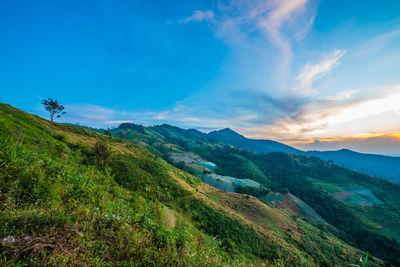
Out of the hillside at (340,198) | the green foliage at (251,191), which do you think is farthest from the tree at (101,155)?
the green foliage at (251,191)

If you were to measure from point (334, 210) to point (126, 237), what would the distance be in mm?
146907

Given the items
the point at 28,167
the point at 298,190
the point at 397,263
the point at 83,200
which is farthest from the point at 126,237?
the point at 298,190

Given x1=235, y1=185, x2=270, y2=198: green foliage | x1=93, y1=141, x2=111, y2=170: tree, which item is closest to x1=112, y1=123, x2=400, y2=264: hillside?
x1=235, y1=185, x2=270, y2=198: green foliage

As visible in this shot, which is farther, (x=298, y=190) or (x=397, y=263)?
(x=298, y=190)

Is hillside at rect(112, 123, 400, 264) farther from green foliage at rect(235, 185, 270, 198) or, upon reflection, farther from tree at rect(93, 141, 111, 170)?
tree at rect(93, 141, 111, 170)

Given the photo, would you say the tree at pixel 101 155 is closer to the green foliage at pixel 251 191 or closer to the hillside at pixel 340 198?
the hillside at pixel 340 198

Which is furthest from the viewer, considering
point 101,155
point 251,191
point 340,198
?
point 340,198

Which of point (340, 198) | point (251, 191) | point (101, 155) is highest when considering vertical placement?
point (101, 155)

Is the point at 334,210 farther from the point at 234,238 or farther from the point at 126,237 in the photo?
the point at 126,237

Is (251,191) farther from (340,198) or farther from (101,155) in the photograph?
(101,155)

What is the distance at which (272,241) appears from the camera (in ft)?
76.0

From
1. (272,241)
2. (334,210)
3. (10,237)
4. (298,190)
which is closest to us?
(10,237)

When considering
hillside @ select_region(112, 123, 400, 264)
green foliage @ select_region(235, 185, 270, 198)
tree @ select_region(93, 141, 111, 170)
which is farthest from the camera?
green foliage @ select_region(235, 185, 270, 198)

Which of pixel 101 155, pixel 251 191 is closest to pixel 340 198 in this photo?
pixel 251 191
